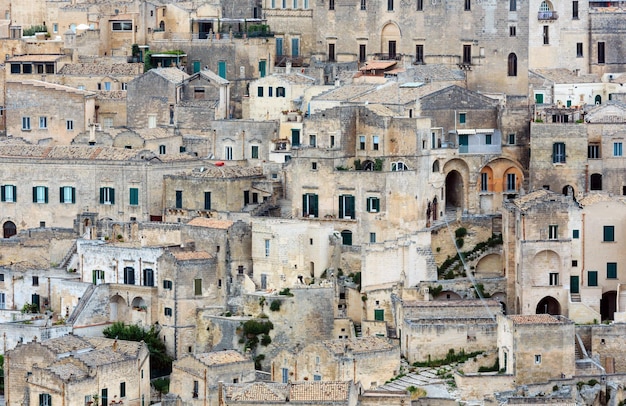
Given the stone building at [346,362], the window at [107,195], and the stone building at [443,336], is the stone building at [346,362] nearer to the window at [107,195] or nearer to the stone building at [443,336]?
the stone building at [443,336]

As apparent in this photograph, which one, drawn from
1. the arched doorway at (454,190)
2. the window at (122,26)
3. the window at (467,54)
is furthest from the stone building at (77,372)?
the window at (122,26)

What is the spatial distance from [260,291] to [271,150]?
30.8 ft

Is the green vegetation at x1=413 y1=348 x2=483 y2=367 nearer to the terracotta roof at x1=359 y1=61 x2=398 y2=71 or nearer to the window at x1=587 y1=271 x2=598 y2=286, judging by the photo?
the window at x1=587 y1=271 x2=598 y2=286

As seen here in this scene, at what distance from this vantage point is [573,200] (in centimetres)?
8056

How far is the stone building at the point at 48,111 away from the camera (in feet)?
301

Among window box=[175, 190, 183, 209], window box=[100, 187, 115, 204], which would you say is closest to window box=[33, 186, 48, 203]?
window box=[100, 187, 115, 204]

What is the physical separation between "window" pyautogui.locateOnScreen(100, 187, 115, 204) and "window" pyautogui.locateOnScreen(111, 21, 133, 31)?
12.3 m

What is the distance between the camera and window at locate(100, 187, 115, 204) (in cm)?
8669

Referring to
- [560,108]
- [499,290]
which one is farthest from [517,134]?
[499,290]

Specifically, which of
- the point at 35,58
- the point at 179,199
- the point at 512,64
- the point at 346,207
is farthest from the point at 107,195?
the point at 512,64

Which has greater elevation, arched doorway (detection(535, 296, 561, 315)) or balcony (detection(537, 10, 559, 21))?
balcony (detection(537, 10, 559, 21))

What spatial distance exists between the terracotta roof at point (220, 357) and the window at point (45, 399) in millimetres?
4832

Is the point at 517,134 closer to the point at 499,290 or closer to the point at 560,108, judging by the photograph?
the point at 560,108

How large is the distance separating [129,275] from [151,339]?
2626 mm
